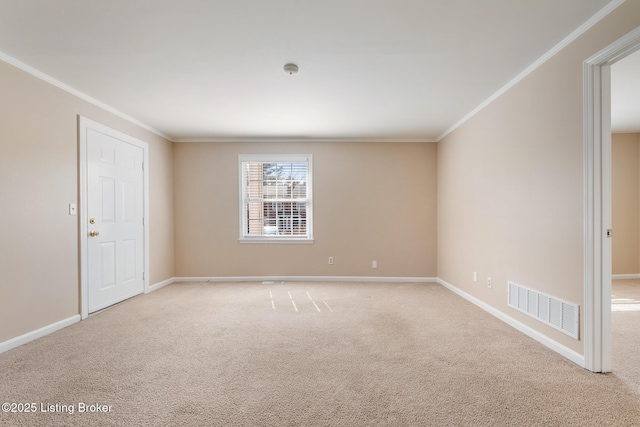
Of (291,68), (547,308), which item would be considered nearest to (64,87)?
(291,68)

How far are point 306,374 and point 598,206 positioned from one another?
236 cm

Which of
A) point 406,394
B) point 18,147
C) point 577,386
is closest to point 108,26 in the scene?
point 18,147

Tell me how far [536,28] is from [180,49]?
2.68 meters

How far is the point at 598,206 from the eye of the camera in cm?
Result: 207

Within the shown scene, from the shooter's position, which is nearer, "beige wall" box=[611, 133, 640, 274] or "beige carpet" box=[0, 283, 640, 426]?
"beige carpet" box=[0, 283, 640, 426]

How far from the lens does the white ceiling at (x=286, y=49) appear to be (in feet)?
6.35

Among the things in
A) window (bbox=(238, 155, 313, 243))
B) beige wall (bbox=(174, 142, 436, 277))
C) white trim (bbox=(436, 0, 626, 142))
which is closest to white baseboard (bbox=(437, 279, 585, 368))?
beige wall (bbox=(174, 142, 436, 277))

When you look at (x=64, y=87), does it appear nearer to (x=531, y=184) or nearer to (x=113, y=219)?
(x=113, y=219)

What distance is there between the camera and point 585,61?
83.4 inches

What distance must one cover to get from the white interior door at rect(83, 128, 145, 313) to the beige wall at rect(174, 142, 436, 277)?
93 cm

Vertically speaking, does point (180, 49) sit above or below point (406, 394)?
above

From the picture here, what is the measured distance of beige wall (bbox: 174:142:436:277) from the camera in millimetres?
5117

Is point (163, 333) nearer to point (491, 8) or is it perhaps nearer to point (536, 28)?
point (491, 8)

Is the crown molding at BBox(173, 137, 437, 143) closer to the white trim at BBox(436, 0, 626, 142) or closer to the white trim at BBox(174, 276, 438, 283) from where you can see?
the white trim at BBox(436, 0, 626, 142)
